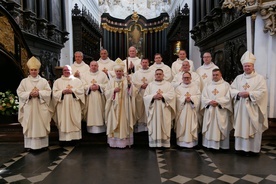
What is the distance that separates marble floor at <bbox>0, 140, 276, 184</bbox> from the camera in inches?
161

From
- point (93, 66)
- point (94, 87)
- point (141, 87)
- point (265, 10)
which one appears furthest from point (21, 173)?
point (265, 10)

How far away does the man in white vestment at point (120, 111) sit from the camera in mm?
5762

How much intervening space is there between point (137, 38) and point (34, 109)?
20.2m

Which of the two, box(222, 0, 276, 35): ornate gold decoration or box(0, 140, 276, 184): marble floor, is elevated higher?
box(222, 0, 276, 35): ornate gold decoration

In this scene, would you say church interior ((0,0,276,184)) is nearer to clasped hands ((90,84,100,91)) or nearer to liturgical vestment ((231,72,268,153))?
liturgical vestment ((231,72,268,153))

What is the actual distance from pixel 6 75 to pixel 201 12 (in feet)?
31.3

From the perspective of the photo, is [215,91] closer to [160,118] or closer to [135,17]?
[160,118]

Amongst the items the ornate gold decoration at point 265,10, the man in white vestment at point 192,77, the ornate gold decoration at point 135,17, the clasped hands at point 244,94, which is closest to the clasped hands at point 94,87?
the man in white vestment at point 192,77

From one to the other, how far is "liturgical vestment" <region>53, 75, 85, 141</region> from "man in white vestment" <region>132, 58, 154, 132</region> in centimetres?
138

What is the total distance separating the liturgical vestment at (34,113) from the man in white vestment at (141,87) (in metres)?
2.08

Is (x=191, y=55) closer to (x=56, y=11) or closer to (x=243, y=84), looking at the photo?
(x=56, y=11)

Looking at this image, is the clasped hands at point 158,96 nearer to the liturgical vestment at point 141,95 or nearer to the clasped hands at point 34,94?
the liturgical vestment at point 141,95

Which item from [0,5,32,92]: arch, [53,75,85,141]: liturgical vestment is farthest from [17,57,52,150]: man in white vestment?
[0,5,32,92]: arch

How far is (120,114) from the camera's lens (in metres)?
5.78
